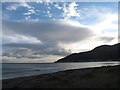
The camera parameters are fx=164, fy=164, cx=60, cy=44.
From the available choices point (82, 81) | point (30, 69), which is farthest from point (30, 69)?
point (82, 81)

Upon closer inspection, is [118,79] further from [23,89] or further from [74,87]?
[23,89]

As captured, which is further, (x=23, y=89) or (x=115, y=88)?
(x=23, y=89)

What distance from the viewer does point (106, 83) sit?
14656mm

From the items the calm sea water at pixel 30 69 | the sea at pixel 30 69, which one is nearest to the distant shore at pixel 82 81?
the sea at pixel 30 69

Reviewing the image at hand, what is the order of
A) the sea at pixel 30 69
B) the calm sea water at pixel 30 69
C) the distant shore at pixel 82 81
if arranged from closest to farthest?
the distant shore at pixel 82 81
the sea at pixel 30 69
the calm sea water at pixel 30 69

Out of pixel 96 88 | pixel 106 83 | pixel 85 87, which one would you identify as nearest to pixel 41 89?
pixel 85 87

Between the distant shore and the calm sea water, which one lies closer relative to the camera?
the distant shore

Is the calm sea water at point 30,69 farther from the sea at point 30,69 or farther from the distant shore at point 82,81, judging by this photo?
the distant shore at point 82,81

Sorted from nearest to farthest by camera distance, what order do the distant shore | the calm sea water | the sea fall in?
the distant shore
the sea
the calm sea water

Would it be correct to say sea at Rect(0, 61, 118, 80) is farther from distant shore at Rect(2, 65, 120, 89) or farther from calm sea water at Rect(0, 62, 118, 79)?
distant shore at Rect(2, 65, 120, 89)

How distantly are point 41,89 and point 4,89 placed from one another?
491 centimetres

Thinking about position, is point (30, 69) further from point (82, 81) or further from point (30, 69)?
point (82, 81)

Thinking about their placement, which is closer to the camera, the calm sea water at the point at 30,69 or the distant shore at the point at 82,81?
the distant shore at the point at 82,81

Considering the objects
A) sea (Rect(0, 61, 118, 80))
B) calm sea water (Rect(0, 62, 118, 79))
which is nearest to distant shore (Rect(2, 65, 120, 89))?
sea (Rect(0, 61, 118, 80))
